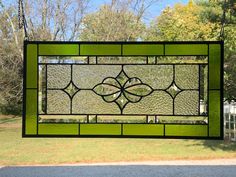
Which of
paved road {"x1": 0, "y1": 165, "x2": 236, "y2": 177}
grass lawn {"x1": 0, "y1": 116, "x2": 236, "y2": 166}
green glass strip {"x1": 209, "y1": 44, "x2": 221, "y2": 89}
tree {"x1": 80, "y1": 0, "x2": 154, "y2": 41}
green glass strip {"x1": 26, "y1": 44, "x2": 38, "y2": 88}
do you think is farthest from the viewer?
tree {"x1": 80, "y1": 0, "x2": 154, "y2": 41}

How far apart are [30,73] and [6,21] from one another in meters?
13.8

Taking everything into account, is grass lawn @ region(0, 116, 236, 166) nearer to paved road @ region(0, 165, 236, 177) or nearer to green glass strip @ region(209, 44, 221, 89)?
paved road @ region(0, 165, 236, 177)

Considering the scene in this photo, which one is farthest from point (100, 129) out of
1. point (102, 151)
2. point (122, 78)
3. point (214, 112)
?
point (102, 151)

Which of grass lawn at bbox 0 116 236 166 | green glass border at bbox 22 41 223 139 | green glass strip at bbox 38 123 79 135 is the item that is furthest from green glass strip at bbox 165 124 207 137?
grass lawn at bbox 0 116 236 166

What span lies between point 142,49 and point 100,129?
0.82 meters

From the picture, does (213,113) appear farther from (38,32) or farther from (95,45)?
(38,32)

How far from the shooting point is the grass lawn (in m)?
9.88

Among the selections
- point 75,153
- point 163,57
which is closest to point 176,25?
point 75,153

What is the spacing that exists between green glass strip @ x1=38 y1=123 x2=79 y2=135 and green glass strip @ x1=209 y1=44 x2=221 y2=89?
1278mm

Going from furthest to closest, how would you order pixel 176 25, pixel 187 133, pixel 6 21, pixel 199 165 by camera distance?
pixel 6 21, pixel 176 25, pixel 199 165, pixel 187 133

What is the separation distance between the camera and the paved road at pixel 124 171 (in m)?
7.86

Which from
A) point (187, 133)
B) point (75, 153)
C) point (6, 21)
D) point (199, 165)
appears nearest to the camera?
point (187, 133)

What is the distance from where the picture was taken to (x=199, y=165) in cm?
904

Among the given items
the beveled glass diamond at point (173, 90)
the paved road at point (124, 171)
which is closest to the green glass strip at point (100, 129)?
the beveled glass diamond at point (173, 90)
